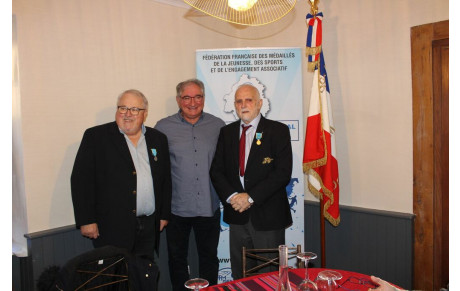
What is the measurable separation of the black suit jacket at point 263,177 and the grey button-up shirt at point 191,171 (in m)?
0.18

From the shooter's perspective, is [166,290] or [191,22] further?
[191,22]

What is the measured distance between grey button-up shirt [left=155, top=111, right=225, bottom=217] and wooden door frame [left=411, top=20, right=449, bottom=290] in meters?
1.66

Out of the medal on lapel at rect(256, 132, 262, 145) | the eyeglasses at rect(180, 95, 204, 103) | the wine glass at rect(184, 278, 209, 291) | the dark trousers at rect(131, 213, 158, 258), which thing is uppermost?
the eyeglasses at rect(180, 95, 204, 103)

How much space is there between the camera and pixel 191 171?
9.80ft

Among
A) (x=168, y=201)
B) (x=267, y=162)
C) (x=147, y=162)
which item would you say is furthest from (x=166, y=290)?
(x=267, y=162)

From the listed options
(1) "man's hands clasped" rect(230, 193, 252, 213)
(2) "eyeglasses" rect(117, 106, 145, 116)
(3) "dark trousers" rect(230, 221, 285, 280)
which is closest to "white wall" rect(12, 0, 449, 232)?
(2) "eyeglasses" rect(117, 106, 145, 116)

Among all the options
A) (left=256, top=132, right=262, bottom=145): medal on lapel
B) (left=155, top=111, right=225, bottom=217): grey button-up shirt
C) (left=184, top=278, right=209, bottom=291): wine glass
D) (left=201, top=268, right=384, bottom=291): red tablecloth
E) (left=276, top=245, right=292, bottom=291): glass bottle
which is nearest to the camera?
(left=276, top=245, right=292, bottom=291): glass bottle

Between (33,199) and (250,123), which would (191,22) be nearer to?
(250,123)

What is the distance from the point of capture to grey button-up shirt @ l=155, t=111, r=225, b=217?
2.98m

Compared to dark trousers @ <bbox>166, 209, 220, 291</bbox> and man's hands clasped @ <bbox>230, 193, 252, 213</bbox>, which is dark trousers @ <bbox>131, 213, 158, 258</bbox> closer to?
dark trousers @ <bbox>166, 209, 220, 291</bbox>

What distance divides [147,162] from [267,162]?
35.8 inches

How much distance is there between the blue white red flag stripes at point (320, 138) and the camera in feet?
9.93

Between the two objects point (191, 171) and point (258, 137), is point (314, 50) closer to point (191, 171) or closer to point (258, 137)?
point (258, 137)

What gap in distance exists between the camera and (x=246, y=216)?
8.97ft
